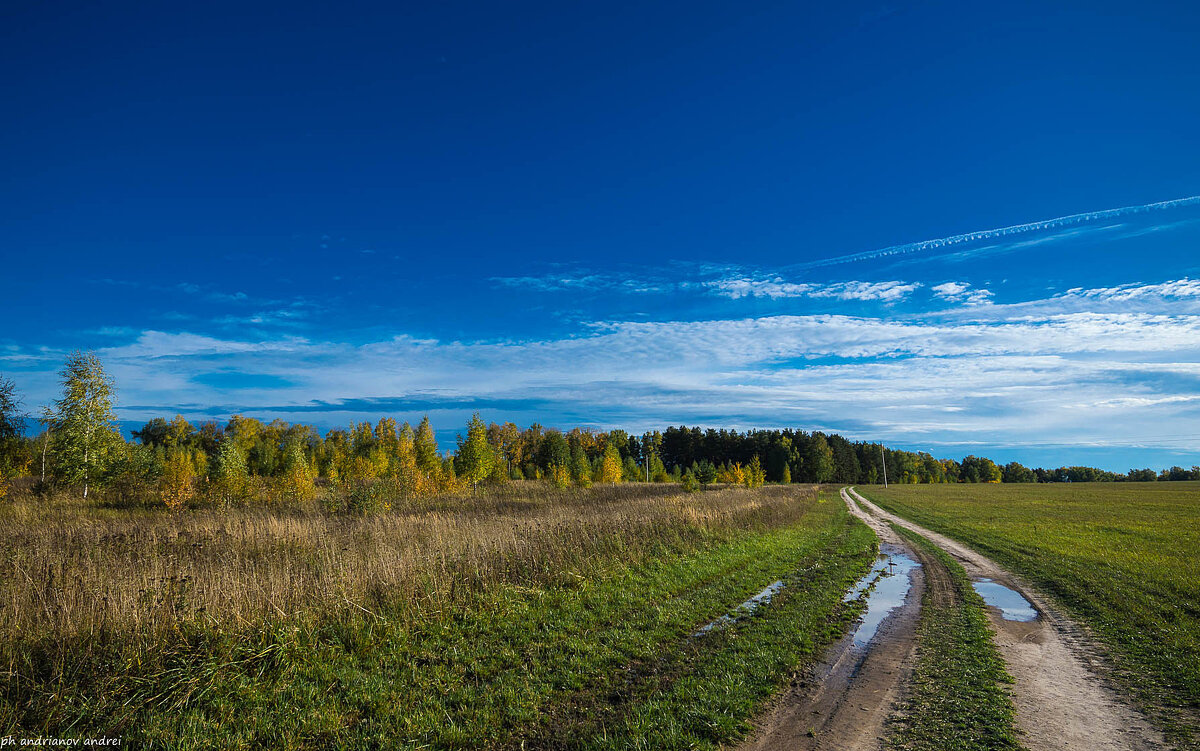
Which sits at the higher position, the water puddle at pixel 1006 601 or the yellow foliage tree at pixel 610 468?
the water puddle at pixel 1006 601

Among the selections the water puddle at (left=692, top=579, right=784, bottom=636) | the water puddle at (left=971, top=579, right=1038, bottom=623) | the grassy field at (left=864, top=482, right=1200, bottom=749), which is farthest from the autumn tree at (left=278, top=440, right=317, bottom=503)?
the grassy field at (left=864, top=482, right=1200, bottom=749)

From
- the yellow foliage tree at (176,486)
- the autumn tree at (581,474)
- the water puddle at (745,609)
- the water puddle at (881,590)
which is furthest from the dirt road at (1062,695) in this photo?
the autumn tree at (581,474)

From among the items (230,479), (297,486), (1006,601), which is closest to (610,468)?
(297,486)

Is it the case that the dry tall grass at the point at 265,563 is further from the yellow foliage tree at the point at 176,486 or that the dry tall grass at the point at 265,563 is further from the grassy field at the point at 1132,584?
the grassy field at the point at 1132,584

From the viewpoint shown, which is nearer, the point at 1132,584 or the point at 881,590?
the point at 1132,584

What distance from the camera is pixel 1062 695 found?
251 inches

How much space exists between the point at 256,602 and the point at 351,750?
13.1ft

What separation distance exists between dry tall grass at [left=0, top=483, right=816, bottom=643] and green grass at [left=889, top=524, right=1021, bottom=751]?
727 centimetres

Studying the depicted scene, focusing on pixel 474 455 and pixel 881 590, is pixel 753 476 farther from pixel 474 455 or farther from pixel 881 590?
pixel 881 590

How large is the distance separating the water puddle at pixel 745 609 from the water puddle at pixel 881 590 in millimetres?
1663

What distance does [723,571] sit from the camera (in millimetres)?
13742

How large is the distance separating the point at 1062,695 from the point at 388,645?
9.36m

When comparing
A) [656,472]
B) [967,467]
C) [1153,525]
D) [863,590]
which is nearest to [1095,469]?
[967,467]

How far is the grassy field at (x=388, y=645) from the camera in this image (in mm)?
5387
